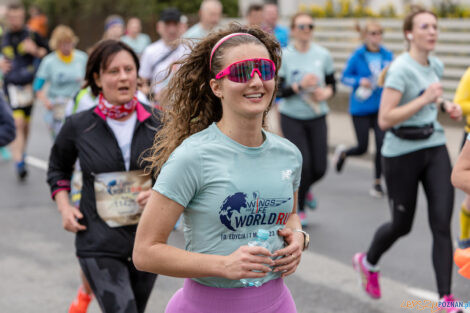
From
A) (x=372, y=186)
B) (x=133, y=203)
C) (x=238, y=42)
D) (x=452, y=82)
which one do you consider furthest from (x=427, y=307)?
(x=452, y=82)

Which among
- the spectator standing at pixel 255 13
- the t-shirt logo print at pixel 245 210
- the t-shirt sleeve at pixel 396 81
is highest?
the t-shirt logo print at pixel 245 210

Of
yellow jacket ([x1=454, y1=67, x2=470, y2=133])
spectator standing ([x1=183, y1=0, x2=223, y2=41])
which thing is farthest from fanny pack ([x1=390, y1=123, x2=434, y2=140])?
spectator standing ([x1=183, y1=0, x2=223, y2=41])

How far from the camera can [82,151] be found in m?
4.02

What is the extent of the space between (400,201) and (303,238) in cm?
242

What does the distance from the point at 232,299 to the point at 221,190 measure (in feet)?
1.29

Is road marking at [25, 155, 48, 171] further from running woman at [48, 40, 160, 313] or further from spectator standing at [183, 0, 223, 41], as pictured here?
running woman at [48, 40, 160, 313]

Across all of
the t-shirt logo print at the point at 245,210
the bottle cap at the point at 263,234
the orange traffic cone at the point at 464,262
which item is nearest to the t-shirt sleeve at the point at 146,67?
the orange traffic cone at the point at 464,262

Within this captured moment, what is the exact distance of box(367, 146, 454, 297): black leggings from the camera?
500cm

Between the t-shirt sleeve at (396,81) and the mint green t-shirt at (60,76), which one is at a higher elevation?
the t-shirt sleeve at (396,81)

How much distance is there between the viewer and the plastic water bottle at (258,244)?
268 centimetres

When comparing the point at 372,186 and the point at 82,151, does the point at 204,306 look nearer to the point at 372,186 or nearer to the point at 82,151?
the point at 82,151

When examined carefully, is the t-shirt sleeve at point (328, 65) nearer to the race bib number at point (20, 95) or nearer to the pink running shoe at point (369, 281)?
the pink running shoe at point (369, 281)

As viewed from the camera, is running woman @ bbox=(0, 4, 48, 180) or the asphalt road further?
running woman @ bbox=(0, 4, 48, 180)

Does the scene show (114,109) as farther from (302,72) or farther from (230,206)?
(302,72)
